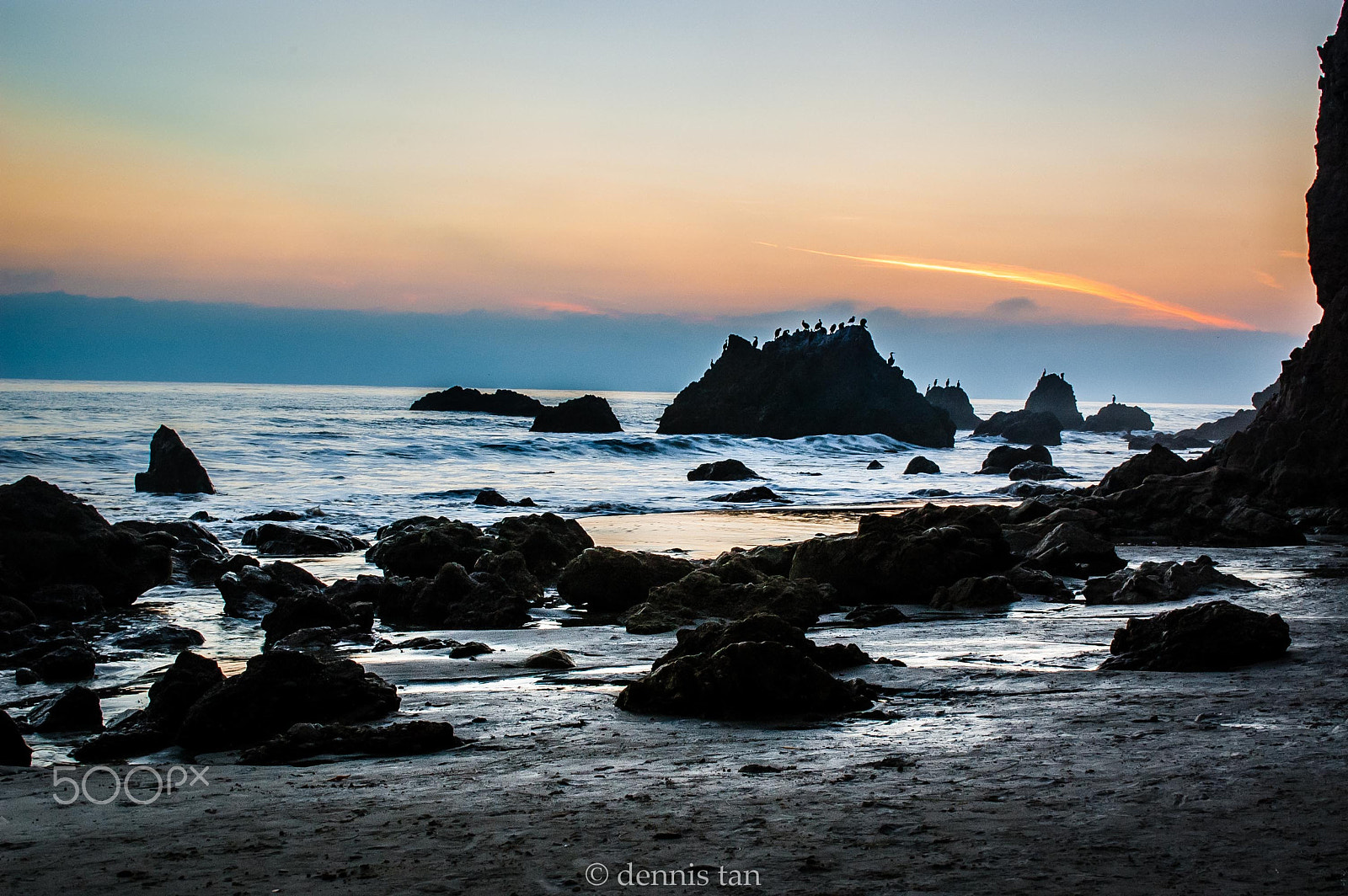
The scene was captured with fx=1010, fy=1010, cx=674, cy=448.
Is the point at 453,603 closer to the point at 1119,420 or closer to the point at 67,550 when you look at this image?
the point at 67,550

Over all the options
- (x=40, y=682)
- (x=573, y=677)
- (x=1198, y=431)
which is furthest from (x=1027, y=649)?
(x=1198, y=431)

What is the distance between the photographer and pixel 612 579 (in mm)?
11562

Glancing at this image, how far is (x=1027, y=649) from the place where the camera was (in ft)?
24.7

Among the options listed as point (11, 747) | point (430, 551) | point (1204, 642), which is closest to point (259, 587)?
point (430, 551)

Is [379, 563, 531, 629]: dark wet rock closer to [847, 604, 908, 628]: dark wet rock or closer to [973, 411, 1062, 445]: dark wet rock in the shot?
[847, 604, 908, 628]: dark wet rock

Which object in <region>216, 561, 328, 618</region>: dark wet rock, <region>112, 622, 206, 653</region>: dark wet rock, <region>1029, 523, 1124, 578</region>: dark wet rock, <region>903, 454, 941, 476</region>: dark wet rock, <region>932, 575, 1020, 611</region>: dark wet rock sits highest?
<region>903, 454, 941, 476</region>: dark wet rock

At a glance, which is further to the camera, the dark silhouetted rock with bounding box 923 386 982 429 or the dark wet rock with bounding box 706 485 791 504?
the dark silhouetted rock with bounding box 923 386 982 429

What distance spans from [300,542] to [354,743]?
39.2 feet

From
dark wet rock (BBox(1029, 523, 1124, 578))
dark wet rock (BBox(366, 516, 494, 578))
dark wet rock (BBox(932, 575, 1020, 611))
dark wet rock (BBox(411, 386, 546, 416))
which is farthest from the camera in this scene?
dark wet rock (BBox(411, 386, 546, 416))

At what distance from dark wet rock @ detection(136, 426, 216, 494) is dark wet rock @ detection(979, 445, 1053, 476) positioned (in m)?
31.4

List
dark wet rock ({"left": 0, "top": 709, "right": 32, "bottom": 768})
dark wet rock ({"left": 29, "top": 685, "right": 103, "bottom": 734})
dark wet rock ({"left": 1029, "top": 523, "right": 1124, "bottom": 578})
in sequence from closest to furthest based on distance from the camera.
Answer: dark wet rock ({"left": 0, "top": 709, "right": 32, "bottom": 768}), dark wet rock ({"left": 29, "top": 685, "right": 103, "bottom": 734}), dark wet rock ({"left": 1029, "top": 523, "right": 1124, "bottom": 578})

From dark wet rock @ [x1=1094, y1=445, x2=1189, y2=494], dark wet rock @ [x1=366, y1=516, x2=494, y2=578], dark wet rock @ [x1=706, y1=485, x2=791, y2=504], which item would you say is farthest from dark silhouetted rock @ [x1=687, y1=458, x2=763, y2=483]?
dark wet rock @ [x1=366, y1=516, x2=494, y2=578]

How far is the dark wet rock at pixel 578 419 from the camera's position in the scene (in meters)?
59.3

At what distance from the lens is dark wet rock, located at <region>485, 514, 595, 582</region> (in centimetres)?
1398
